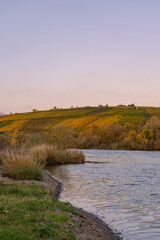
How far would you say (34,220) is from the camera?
23.9 feet

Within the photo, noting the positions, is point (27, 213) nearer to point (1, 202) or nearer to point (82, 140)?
point (1, 202)

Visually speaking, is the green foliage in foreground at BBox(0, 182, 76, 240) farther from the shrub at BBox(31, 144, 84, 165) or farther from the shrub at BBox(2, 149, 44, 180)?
the shrub at BBox(31, 144, 84, 165)

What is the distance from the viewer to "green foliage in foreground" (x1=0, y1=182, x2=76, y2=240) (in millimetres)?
6260

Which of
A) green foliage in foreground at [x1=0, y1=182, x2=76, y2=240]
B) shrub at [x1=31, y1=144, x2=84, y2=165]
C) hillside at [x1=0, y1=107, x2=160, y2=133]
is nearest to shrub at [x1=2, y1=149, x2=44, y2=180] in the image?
green foliage in foreground at [x1=0, y1=182, x2=76, y2=240]

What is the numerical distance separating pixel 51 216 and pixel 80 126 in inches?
3148

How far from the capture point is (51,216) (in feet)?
25.4

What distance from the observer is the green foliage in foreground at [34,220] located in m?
6.26

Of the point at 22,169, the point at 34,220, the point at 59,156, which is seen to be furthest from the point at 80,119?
the point at 34,220

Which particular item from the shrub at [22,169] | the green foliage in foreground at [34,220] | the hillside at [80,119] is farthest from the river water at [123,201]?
the hillside at [80,119]

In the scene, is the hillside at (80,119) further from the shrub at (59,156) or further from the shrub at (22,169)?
the shrub at (22,169)

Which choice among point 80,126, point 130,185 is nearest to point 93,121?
point 80,126

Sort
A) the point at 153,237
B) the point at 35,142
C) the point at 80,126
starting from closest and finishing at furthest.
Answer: the point at 153,237, the point at 35,142, the point at 80,126

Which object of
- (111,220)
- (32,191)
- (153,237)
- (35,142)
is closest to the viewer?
(153,237)

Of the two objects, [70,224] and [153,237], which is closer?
[70,224]
